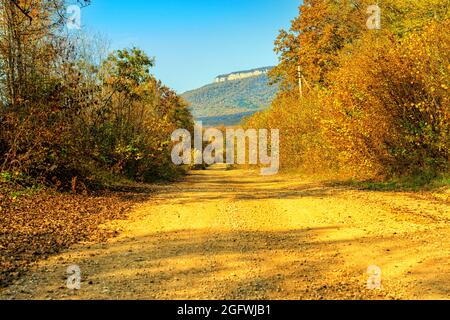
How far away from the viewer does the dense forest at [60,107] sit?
12828mm

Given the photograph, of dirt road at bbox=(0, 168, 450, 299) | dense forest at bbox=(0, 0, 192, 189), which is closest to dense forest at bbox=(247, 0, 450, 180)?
dirt road at bbox=(0, 168, 450, 299)

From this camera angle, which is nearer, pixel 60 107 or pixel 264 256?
pixel 264 256

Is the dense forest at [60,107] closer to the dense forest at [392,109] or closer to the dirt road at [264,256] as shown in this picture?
the dirt road at [264,256]

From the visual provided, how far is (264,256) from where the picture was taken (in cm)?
642

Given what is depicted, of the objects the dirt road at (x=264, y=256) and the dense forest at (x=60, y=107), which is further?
the dense forest at (x=60, y=107)

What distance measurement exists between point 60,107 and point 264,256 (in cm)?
1029

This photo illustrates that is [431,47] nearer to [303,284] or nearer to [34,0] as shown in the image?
[303,284]

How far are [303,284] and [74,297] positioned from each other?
264 cm

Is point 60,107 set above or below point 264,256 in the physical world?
above

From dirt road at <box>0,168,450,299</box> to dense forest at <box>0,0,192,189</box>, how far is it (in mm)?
4221

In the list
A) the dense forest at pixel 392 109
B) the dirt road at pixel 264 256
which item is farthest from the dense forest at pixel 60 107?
the dense forest at pixel 392 109

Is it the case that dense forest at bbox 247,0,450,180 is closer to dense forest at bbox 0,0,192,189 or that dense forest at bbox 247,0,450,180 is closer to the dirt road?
the dirt road

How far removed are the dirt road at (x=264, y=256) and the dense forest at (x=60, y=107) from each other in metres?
4.22

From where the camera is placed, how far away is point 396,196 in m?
12.8
